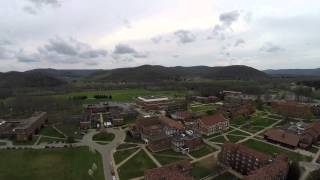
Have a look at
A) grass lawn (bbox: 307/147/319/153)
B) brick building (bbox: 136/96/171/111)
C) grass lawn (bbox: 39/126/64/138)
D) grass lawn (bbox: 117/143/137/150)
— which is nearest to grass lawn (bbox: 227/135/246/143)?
grass lawn (bbox: 307/147/319/153)

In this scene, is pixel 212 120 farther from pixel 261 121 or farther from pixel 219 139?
pixel 261 121

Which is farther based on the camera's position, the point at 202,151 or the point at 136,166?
the point at 202,151

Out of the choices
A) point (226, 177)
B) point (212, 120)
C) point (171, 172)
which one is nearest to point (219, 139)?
point (212, 120)

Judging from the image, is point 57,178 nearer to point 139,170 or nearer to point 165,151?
point 139,170

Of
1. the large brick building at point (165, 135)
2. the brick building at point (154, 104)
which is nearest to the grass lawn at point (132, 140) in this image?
the large brick building at point (165, 135)

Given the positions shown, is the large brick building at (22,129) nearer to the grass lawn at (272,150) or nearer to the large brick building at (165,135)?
the large brick building at (165,135)

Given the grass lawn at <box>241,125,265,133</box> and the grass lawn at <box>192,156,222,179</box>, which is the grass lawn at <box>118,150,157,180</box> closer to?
the grass lawn at <box>192,156,222,179</box>
